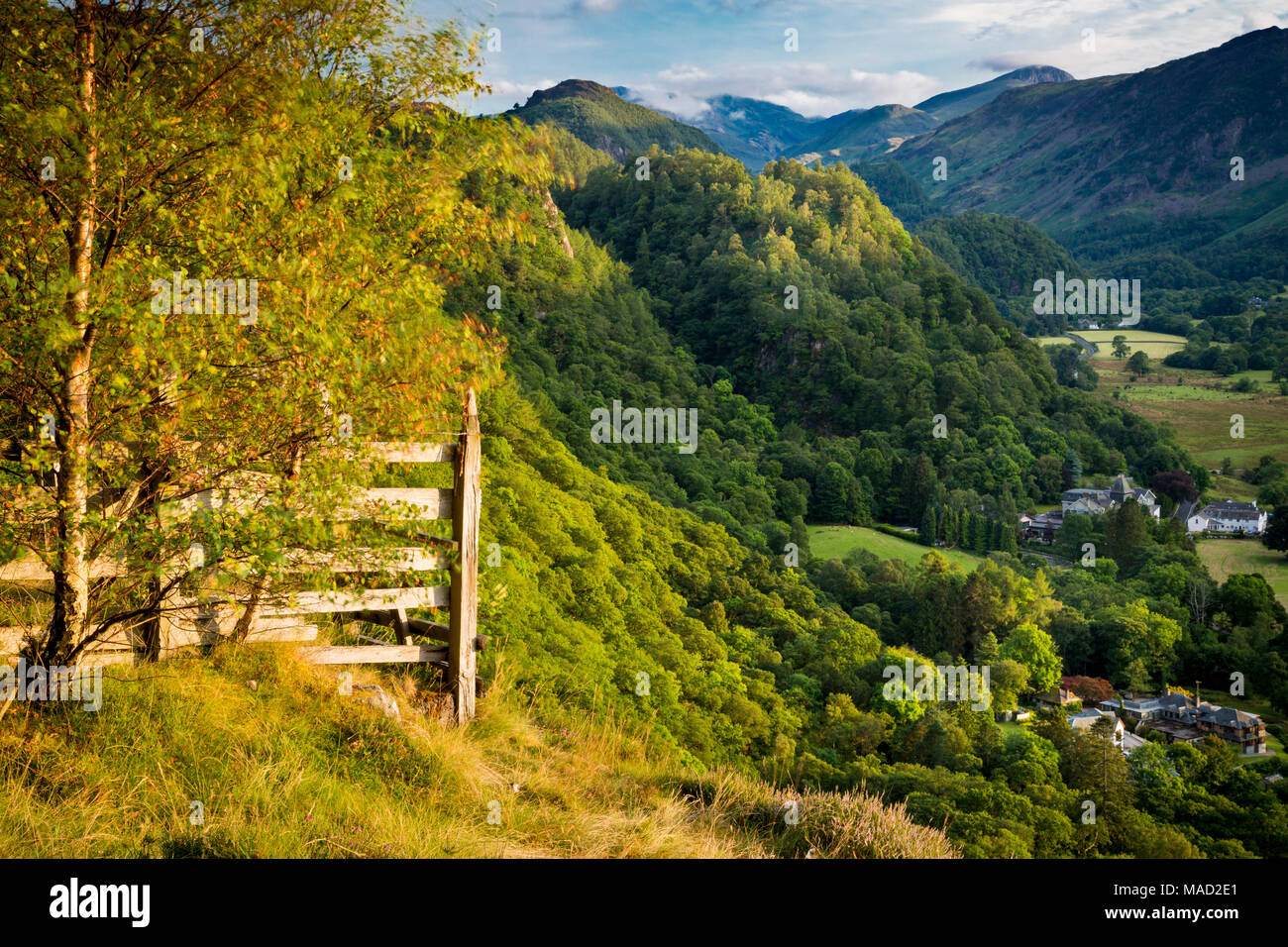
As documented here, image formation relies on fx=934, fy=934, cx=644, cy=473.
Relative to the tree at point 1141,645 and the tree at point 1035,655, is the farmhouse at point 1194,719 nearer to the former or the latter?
the tree at point 1141,645

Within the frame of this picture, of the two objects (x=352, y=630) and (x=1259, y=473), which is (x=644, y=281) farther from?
(x=352, y=630)

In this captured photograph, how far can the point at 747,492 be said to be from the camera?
7212cm

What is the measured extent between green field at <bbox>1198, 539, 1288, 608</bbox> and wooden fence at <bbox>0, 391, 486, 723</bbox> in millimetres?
77438

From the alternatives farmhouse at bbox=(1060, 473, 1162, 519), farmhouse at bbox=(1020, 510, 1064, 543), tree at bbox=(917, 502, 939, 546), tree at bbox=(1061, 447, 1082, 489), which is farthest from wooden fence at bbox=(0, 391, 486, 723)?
tree at bbox=(1061, 447, 1082, 489)

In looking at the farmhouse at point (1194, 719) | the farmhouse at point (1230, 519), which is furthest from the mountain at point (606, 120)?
the farmhouse at point (1194, 719)

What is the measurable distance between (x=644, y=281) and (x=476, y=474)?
108 meters

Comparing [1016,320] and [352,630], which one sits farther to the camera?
[1016,320]

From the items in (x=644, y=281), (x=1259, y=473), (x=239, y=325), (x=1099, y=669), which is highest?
(x=644, y=281)

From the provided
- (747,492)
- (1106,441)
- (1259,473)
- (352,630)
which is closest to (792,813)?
(352,630)

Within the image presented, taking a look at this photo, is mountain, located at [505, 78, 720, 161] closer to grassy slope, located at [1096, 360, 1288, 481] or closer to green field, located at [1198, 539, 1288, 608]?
grassy slope, located at [1096, 360, 1288, 481]

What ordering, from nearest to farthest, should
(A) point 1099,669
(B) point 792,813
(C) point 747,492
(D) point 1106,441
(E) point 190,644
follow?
(E) point 190,644 < (B) point 792,813 < (A) point 1099,669 < (C) point 747,492 < (D) point 1106,441

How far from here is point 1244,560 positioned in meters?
76.6

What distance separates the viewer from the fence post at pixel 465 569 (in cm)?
640

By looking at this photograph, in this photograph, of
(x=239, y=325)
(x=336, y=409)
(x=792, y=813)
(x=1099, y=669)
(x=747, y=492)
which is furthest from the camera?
(x=747, y=492)
